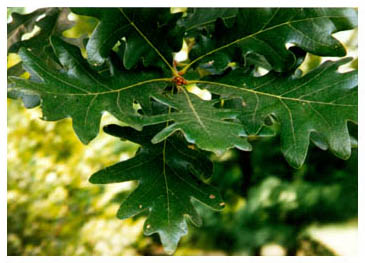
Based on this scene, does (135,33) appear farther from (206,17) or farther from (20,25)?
(20,25)

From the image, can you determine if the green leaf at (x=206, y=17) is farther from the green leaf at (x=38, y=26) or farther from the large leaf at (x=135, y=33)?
the green leaf at (x=38, y=26)

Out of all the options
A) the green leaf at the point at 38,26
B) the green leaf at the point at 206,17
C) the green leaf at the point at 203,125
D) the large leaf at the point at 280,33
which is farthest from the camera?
the green leaf at the point at 38,26

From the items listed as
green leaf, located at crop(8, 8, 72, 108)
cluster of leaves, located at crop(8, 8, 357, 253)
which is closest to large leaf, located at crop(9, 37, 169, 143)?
cluster of leaves, located at crop(8, 8, 357, 253)

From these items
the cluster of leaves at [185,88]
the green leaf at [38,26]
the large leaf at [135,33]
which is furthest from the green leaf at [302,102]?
the green leaf at [38,26]

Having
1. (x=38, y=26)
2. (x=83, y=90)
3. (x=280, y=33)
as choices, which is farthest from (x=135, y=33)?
(x=38, y=26)
